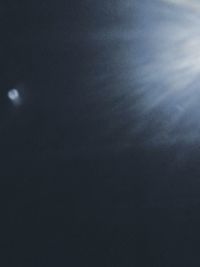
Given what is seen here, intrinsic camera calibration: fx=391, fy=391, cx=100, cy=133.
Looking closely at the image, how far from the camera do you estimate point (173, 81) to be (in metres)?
2.03

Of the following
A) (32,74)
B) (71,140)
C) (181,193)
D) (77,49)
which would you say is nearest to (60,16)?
(77,49)

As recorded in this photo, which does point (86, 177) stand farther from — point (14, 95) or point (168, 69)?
point (168, 69)

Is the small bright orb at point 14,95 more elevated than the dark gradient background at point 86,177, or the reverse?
the small bright orb at point 14,95

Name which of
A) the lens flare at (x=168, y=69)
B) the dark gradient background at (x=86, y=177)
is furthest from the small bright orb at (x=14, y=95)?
the lens flare at (x=168, y=69)

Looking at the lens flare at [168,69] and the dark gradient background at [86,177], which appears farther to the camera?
the dark gradient background at [86,177]

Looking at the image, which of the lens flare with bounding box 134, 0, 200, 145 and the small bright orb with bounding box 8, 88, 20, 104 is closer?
the lens flare with bounding box 134, 0, 200, 145

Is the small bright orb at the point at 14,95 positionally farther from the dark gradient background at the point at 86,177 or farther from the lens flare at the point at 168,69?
Result: the lens flare at the point at 168,69

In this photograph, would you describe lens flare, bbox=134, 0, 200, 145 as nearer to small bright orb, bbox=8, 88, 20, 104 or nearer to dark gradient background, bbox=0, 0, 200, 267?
dark gradient background, bbox=0, 0, 200, 267

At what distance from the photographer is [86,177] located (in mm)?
2154

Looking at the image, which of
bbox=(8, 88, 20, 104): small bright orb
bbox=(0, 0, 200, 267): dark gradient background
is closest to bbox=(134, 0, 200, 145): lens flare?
bbox=(0, 0, 200, 267): dark gradient background

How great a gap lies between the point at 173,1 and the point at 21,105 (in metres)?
0.94

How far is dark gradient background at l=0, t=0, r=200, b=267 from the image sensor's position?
82.4 inches

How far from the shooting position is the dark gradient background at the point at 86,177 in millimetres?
2092

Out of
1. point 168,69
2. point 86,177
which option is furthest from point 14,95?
point 168,69
